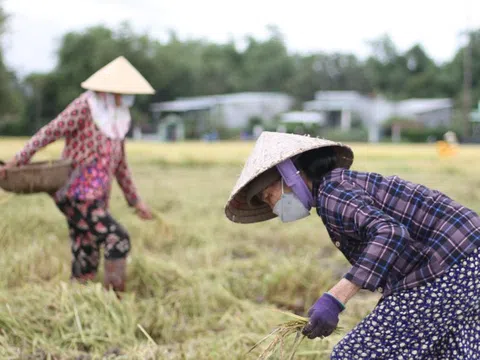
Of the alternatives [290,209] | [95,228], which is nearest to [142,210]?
[95,228]

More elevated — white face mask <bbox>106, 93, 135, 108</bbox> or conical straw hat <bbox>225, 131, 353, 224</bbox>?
white face mask <bbox>106, 93, 135, 108</bbox>

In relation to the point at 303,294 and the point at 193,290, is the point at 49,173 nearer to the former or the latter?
the point at 193,290

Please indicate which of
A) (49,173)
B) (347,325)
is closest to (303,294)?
(347,325)

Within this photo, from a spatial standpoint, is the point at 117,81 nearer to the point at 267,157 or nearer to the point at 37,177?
the point at 37,177

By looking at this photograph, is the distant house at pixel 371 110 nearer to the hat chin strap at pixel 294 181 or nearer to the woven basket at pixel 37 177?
the woven basket at pixel 37 177

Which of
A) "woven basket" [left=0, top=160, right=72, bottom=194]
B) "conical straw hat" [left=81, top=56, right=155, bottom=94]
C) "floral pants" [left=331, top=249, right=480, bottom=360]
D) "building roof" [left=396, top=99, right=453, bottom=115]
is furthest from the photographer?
"building roof" [left=396, top=99, right=453, bottom=115]

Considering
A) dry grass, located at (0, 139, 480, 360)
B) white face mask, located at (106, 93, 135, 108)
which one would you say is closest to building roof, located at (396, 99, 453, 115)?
dry grass, located at (0, 139, 480, 360)

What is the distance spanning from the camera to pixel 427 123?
174 feet

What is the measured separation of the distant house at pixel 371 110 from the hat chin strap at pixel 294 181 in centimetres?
4548

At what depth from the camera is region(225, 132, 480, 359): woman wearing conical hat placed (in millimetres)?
2076

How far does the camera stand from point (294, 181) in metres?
2.32

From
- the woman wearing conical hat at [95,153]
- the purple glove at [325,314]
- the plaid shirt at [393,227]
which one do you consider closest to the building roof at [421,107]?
the woman wearing conical hat at [95,153]

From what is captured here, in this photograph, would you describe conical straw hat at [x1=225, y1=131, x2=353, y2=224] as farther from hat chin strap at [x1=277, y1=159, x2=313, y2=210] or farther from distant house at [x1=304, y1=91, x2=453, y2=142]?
distant house at [x1=304, y1=91, x2=453, y2=142]

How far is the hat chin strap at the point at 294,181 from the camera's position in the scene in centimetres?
232
